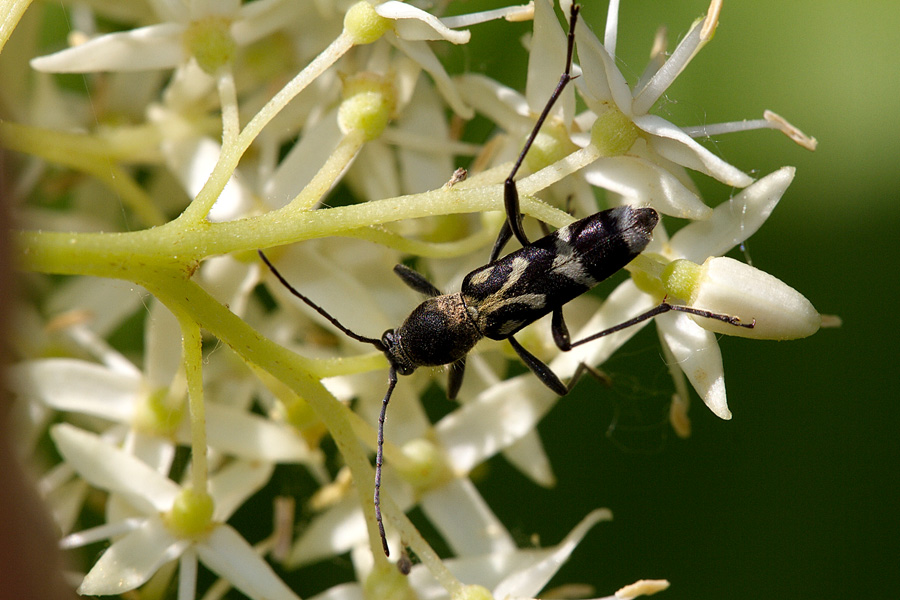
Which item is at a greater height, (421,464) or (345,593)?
(421,464)

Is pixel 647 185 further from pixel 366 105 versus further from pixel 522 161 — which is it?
pixel 366 105

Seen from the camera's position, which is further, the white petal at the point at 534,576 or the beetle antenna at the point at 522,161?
the white petal at the point at 534,576

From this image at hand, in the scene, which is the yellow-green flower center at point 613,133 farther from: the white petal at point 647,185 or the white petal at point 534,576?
the white petal at point 534,576

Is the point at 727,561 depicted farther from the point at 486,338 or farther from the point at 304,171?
the point at 304,171

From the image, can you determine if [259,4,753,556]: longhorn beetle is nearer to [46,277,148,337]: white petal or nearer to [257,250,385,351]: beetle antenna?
[257,250,385,351]: beetle antenna

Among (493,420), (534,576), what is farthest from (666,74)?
(534,576)

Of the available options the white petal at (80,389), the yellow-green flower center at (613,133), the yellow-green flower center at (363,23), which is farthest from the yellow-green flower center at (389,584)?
the yellow-green flower center at (363,23)
